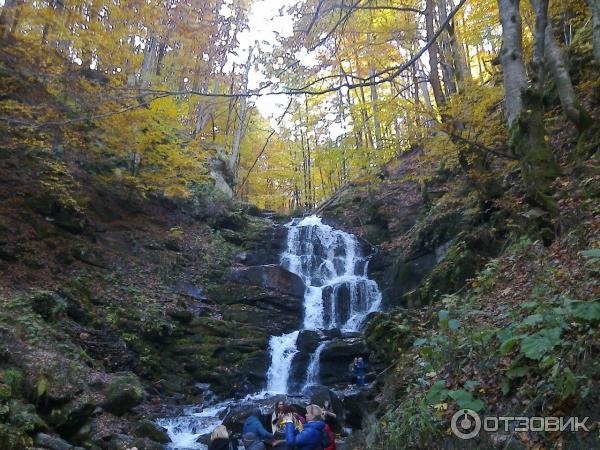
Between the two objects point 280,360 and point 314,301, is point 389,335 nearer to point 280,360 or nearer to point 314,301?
point 280,360

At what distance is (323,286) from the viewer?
60.0 ft

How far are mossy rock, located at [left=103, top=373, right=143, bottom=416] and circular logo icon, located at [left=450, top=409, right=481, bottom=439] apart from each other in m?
7.60

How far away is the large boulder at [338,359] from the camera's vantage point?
43.5 feet

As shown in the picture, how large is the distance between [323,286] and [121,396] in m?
10.2

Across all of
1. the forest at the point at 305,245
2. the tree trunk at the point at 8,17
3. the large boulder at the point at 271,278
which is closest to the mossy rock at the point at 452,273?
the forest at the point at 305,245

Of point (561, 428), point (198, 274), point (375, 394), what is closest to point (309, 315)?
point (198, 274)

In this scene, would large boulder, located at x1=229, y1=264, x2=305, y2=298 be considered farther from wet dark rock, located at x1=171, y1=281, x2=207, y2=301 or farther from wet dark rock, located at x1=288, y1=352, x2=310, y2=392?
wet dark rock, located at x1=288, y1=352, x2=310, y2=392

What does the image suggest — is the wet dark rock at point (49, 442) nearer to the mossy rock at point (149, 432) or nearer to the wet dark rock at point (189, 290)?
the mossy rock at point (149, 432)

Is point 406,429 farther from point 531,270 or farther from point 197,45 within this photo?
point 197,45

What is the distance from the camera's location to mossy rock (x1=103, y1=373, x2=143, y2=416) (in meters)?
9.17

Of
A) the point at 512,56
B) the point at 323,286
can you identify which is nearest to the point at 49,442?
the point at 512,56

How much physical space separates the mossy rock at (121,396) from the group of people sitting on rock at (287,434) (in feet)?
12.2

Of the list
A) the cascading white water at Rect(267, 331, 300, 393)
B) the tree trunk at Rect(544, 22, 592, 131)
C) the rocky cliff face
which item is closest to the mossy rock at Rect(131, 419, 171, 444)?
the rocky cliff face

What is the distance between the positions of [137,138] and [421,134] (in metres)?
8.53
